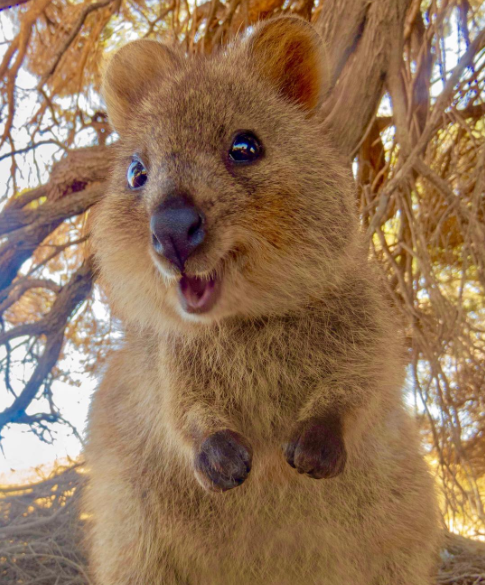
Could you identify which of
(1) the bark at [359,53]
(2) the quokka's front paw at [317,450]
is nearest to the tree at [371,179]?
(1) the bark at [359,53]

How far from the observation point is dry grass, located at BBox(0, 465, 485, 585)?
9.97ft

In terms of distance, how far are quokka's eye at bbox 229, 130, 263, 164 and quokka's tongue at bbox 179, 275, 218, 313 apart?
15.9 inches

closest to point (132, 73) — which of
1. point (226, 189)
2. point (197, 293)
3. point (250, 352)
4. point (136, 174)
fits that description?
point (136, 174)

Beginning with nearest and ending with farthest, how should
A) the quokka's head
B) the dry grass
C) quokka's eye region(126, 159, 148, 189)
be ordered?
the quokka's head
quokka's eye region(126, 159, 148, 189)
the dry grass

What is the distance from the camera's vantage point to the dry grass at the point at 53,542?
120 inches

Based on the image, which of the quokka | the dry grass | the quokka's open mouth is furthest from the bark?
the dry grass

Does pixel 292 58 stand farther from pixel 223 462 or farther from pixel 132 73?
pixel 223 462

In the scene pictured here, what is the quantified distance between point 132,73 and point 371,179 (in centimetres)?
259

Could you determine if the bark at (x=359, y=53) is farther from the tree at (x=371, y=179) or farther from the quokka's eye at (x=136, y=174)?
the quokka's eye at (x=136, y=174)

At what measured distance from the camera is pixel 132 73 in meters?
2.22

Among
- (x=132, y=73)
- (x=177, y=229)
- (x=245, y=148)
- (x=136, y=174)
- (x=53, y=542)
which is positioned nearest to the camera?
(x=177, y=229)

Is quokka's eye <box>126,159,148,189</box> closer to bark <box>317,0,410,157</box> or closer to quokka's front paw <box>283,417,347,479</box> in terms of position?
quokka's front paw <box>283,417,347,479</box>

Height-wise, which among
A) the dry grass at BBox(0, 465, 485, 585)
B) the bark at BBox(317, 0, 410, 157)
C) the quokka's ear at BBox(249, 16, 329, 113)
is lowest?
the dry grass at BBox(0, 465, 485, 585)

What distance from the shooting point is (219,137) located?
5.46 feet
